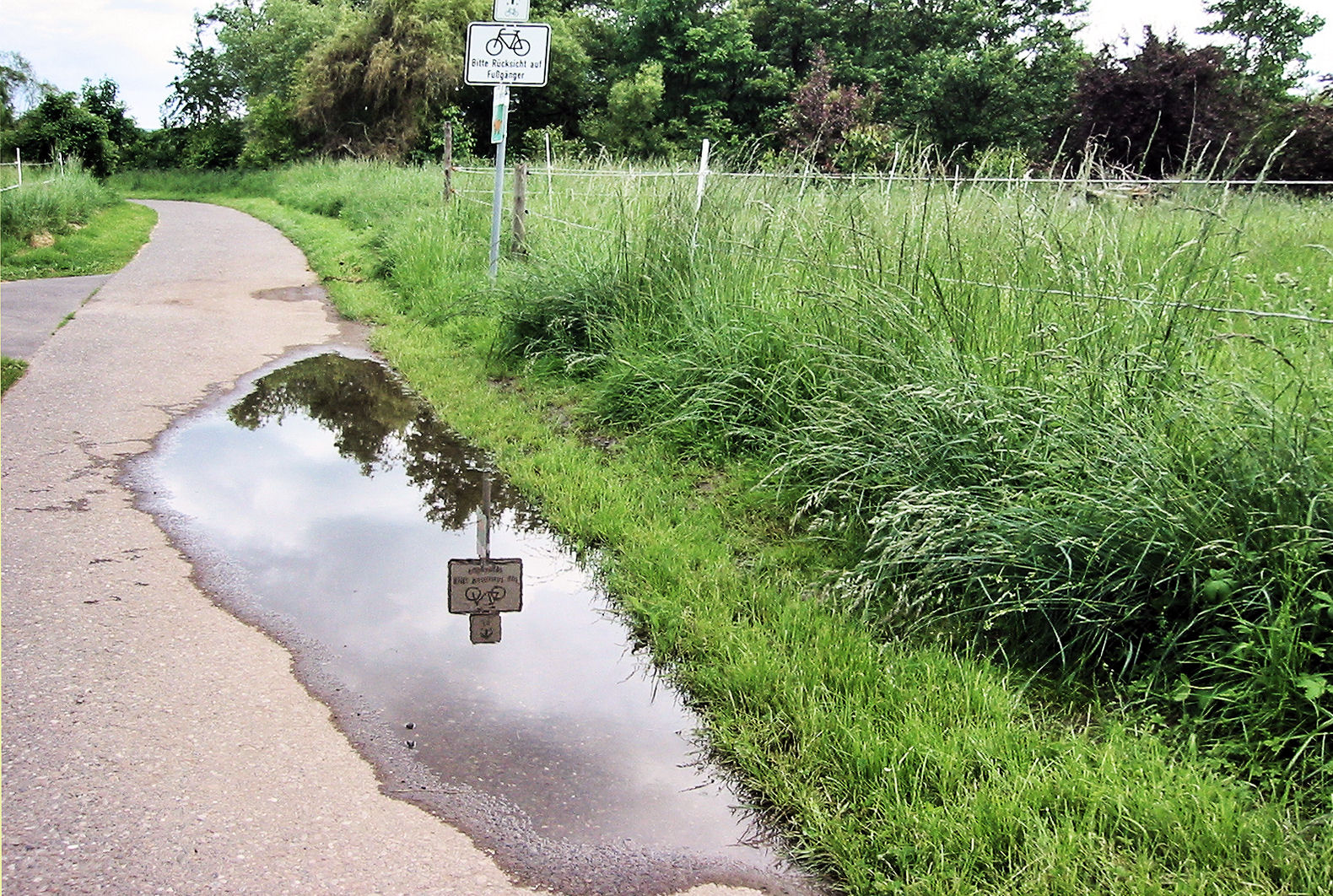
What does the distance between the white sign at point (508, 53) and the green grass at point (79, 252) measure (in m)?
7.33

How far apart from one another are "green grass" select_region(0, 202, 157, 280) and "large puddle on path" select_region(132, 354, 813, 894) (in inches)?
352

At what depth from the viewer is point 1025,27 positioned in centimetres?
4009

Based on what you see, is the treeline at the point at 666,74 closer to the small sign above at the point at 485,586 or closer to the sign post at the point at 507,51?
the sign post at the point at 507,51

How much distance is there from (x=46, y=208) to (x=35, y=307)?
6945mm

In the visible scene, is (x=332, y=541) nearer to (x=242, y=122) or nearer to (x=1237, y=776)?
(x=1237, y=776)

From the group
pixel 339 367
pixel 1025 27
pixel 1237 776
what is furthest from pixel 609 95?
pixel 1237 776

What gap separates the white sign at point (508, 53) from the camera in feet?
30.1

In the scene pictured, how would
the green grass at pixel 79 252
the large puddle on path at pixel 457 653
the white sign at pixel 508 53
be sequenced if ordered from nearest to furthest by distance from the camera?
the large puddle on path at pixel 457 653 → the white sign at pixel 508 53 → the green grass at pixel 79 252

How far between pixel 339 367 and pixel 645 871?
21.6 feet

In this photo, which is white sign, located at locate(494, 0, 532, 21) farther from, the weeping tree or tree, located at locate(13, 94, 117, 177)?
tree, located at locate(13, 94, 117, 177)

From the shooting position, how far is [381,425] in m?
6.78

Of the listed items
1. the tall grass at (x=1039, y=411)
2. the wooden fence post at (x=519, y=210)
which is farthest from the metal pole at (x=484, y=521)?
the wooden fence post at (x=519, y=210)

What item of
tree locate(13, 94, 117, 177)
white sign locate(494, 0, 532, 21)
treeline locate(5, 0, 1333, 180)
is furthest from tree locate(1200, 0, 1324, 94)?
tree locate(13, 94, 117, 177)

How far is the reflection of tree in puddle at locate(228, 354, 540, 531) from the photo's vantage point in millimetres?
5371
